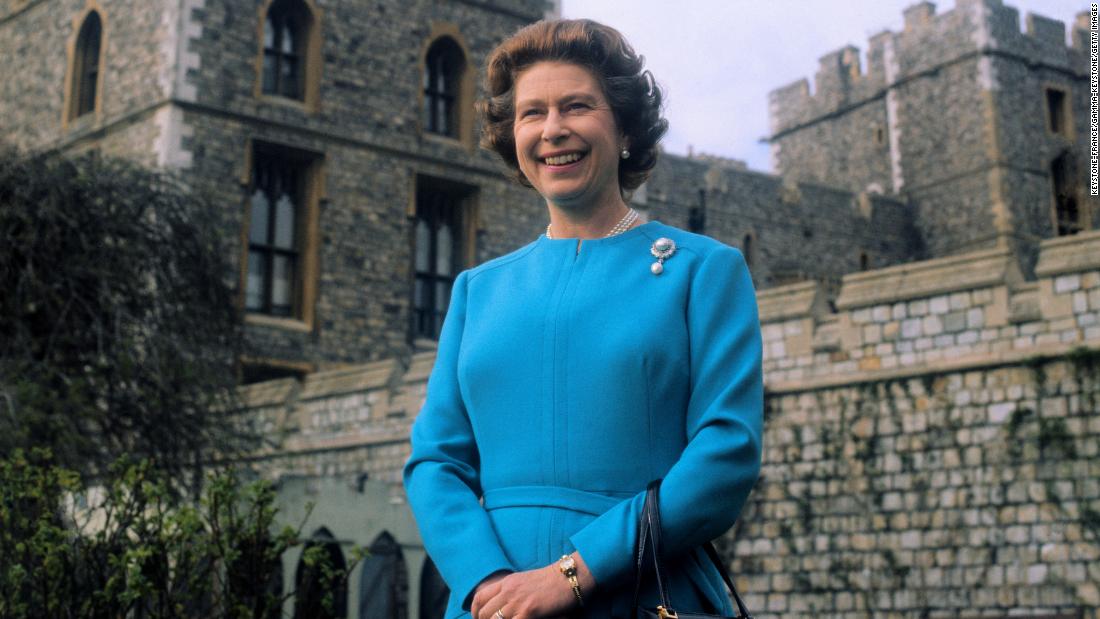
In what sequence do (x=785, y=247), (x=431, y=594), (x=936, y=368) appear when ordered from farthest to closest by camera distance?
(x=785, y=247) < (x=936, y=368) < (x=431, y=594)

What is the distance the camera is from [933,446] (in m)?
10.3

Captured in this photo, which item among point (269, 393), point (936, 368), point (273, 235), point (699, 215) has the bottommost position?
point (936, 368)

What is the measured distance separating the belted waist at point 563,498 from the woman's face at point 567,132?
58 cm

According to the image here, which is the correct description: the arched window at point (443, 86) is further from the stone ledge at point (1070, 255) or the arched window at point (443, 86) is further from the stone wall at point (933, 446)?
the stone ledge at point (1070, 255)

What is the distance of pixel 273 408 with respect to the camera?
592 inches

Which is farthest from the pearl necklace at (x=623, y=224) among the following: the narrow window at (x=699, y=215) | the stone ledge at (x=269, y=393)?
the narrow window at (x=699, y=215)

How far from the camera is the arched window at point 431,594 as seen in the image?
9.89 m

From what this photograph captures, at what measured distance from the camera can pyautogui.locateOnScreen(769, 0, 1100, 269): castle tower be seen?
2836cm

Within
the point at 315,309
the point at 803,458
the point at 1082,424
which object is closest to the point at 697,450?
the point at 1082,424

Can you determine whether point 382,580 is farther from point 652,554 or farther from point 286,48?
point 286,48

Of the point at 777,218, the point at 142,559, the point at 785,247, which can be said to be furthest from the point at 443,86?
the point at 142,559

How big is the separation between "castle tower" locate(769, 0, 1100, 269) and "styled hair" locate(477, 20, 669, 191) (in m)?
26.7

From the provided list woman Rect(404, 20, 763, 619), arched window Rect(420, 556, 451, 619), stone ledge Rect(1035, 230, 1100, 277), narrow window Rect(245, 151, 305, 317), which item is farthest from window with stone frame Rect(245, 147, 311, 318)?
woman Rect(404, 20, 763, 619)

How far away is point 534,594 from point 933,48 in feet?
95.3
